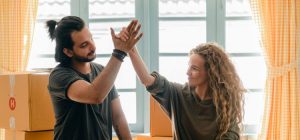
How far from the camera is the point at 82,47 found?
1891 millimetres

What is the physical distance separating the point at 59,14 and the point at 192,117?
77.3 inches

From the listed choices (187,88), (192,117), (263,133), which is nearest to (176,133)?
(192,117)

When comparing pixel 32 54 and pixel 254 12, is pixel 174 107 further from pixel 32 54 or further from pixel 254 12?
pixel 32 54

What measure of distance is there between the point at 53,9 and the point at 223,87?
2.02 metres

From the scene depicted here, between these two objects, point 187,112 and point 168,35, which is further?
point 168,35

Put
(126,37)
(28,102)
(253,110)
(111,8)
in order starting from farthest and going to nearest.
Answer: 1. (111,8)
2. (253,110)
3. (28,102)
4. (126,37)

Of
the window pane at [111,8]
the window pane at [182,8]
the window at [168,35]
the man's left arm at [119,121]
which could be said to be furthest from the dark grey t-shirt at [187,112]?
the window pane at [111,8]

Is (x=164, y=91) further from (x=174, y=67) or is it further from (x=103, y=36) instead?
(x=103, y=36)

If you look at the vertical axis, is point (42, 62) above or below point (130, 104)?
above

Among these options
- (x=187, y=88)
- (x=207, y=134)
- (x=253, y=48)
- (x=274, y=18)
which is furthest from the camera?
(x=253, y=48)

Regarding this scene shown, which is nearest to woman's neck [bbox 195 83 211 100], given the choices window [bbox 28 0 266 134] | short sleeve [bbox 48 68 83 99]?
short sleeve [bbox 48 68 83 99]

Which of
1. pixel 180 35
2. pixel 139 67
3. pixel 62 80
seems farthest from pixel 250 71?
pixel 62 80

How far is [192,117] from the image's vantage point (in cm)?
208

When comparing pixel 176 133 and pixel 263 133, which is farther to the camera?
pixel 263 133
